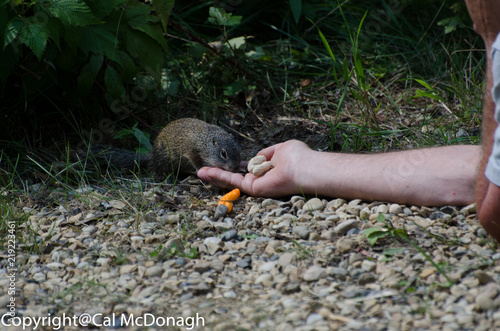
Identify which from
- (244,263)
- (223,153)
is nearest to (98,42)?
(223,153)

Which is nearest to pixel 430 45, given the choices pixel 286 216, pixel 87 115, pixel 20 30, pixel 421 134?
pixel 421 134

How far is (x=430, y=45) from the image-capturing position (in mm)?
4898

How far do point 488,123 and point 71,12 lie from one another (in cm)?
238

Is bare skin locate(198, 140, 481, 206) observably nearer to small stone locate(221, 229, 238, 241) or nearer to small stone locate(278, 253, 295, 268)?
small stone locate(221, 229, 238, 241)

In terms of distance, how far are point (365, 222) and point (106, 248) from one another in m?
1.30

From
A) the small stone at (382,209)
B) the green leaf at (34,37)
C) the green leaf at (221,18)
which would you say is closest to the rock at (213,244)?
the small stone at (382,209)

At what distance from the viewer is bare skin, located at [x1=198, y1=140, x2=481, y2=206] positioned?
9.43ft

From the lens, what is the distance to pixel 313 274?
2303 mm

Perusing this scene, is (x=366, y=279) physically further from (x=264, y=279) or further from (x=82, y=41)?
(x=82, y=41)

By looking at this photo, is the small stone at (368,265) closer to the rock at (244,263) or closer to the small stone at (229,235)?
the rock at (244,263)

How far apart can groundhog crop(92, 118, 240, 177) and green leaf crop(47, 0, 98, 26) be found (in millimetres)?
1012

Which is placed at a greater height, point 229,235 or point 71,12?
point 71,12

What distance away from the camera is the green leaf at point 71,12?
3260mm

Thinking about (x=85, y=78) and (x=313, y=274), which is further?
(x=85, y=78)
